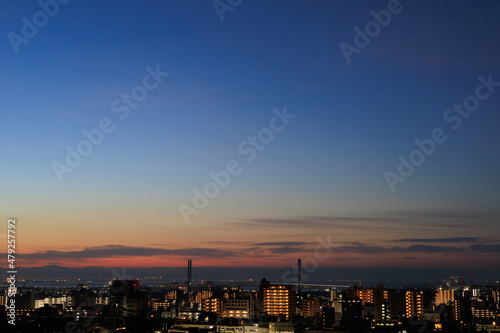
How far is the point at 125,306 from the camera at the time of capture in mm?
24703

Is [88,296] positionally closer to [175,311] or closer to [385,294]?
[175,311]

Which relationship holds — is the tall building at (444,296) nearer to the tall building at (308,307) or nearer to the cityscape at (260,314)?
the cityscape at (260,314)

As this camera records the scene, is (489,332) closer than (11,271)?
No

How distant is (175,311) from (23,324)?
11876 millimetres

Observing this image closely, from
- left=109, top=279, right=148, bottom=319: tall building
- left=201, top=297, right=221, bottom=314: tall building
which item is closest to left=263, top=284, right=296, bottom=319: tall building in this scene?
left=201, top=297, right=221, bottom=314: tall building

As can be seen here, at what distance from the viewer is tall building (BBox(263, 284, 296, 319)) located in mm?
30078

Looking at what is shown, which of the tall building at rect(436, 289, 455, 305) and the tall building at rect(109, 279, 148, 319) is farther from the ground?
the tall building at rect(109, 279, 148, 319)

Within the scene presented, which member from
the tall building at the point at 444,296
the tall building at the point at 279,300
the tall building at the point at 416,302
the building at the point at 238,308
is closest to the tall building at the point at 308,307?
the tall building at the point at 279,300

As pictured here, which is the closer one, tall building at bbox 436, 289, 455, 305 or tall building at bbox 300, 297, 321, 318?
tall building at bbox 300, 297, 321, 318

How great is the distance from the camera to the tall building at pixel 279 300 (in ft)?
98.7

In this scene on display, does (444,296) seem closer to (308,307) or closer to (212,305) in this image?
(308,307)

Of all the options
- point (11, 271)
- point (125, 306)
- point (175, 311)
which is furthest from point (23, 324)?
point (175, 311)

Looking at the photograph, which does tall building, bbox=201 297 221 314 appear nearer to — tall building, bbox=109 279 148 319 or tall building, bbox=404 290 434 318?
tall building, bbox=109 279 148 319

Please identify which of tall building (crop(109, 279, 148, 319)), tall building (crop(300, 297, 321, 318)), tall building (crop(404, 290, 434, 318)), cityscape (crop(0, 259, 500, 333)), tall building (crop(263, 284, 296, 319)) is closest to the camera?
cityscape (crop(0, 259, 500, 333))
